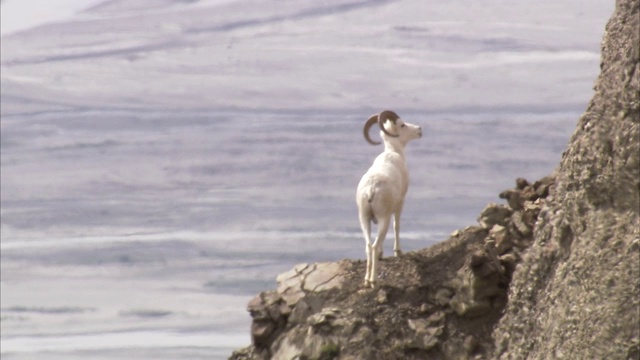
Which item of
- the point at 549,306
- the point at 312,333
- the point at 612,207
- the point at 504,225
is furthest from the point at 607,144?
the point at 312,333

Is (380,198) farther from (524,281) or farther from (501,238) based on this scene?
(524,281)

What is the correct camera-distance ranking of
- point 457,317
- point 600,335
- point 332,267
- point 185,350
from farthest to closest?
point 185,350, point 332,267, point 457,317, point 600,335

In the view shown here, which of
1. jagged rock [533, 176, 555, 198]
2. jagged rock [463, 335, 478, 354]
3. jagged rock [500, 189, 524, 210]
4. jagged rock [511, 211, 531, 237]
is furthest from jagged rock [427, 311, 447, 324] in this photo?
jagged rock [533, 176, 555, 198]

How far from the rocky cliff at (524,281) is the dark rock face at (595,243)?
0.4 inches

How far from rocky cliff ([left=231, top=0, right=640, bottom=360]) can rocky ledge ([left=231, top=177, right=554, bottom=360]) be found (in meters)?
0.01

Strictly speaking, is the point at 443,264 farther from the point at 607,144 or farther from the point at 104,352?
the point at 104,352

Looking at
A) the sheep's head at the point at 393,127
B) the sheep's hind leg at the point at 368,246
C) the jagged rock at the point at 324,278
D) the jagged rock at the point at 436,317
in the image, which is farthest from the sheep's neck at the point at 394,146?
the jagged rock at the point at 436,317

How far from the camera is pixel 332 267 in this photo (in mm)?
14734

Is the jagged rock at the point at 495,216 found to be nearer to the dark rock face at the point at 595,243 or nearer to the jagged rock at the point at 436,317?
the jagged rock at the point at 436,317

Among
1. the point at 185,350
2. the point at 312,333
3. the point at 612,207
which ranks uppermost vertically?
the point at 612,207

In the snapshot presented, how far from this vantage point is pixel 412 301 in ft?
45.5

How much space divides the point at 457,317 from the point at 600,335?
2317 millimetres

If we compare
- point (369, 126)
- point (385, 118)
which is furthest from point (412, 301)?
point (385, 118)

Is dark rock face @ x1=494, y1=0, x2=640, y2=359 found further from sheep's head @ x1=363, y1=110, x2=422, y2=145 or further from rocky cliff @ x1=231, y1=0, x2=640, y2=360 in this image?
sheep's head @ x1=363, y1=110, x2=422, y2=145
